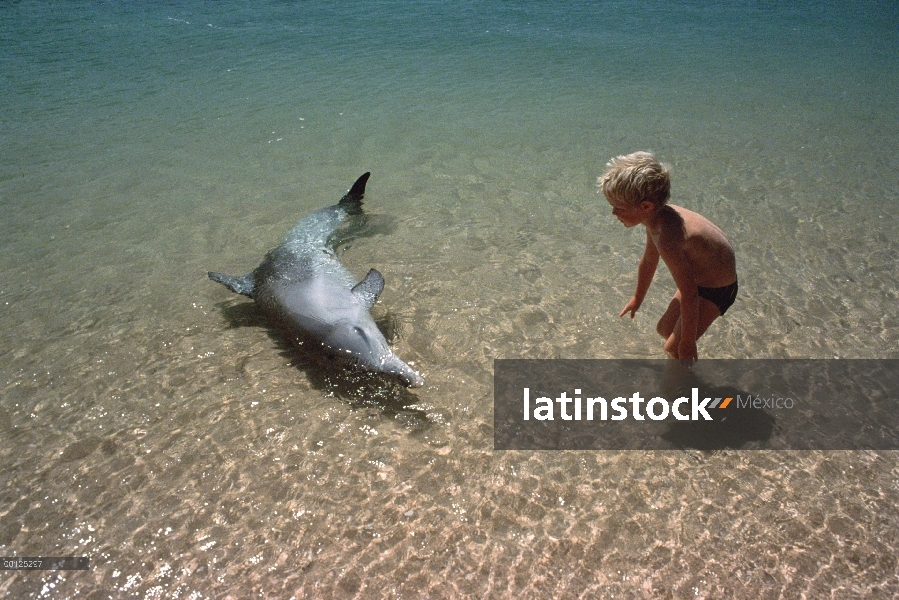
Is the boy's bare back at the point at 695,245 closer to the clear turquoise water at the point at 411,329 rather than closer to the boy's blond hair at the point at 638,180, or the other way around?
the boy's blond hair at the point at 638,180

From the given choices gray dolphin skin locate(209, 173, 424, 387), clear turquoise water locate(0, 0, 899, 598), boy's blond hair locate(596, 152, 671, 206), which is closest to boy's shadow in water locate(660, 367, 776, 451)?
clear turquoise water locate(0, 0, 899, 598)

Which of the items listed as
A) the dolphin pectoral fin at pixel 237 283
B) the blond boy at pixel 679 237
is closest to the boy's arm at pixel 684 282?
the blond boy at pixel 679 237

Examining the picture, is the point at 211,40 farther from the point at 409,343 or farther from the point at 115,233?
the point at 409,343

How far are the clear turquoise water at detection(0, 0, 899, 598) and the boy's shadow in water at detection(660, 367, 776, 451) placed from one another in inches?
5.5

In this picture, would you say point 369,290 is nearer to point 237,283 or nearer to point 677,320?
point 237,283

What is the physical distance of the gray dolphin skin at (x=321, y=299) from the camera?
4.27 meters

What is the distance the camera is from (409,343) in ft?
15.6

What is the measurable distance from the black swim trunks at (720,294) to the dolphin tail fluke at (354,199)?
14.6 feet

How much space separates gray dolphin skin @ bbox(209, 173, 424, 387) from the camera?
4270mm

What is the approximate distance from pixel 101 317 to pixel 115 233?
2044mm

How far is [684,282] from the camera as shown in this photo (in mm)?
3609

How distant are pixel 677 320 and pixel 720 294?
18.7 inches

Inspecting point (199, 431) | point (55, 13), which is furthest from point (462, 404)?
point (55, 13)

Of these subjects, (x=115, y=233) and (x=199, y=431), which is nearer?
(x=199, y=431)
